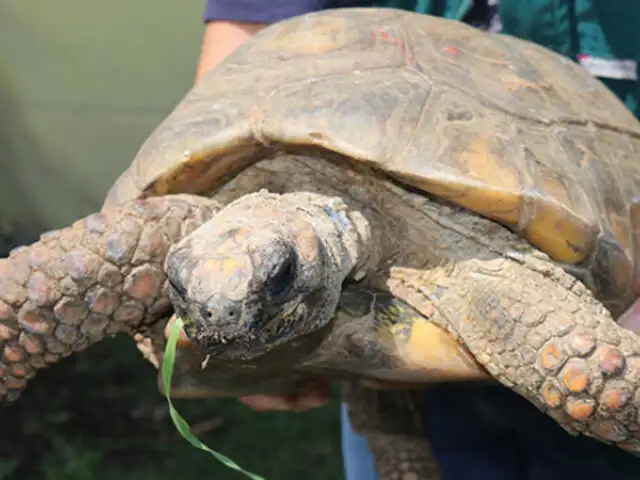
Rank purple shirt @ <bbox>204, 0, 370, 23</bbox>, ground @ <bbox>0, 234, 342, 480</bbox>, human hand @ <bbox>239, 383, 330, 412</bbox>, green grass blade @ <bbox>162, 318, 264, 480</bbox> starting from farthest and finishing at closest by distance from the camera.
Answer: ground @ <bbox>0, 234, 342, 480</bbox>, purple shirt @ <bbox>204, 0, 370, 23</bbox>, human hand @ <bbox>239, 383, 330, 412</bbox>, green grass blade @ <bbox>162, 318, 264, 480</bbox>

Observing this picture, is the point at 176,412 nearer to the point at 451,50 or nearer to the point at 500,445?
the point at 451,50

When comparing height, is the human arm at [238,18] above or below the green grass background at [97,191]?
above

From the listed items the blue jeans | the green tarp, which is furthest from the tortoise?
the green tarp

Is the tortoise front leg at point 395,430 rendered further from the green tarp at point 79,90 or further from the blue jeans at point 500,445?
the green tarp at point 79,90

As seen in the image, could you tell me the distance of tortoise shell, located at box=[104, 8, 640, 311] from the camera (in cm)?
151

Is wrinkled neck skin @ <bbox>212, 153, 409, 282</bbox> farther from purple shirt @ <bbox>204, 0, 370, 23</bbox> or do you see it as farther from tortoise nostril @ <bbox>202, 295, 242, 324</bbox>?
purple shirt @ <bbox>204, 0, 370, 23</bbox>

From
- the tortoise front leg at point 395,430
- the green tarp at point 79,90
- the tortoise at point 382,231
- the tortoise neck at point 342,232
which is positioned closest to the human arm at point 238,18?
the tortoise at point 382,231

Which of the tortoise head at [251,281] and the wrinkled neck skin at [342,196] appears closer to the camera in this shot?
the tortoise head at [251,281]

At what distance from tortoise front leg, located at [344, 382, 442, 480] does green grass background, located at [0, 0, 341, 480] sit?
1724mm

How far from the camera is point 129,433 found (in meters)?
4.13

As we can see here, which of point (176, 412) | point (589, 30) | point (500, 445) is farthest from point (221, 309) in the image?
point (500, 445)

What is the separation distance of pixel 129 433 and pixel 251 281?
10.2 feet

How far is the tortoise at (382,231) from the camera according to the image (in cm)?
145

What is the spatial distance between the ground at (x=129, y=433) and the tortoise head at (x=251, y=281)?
8.54 ft
